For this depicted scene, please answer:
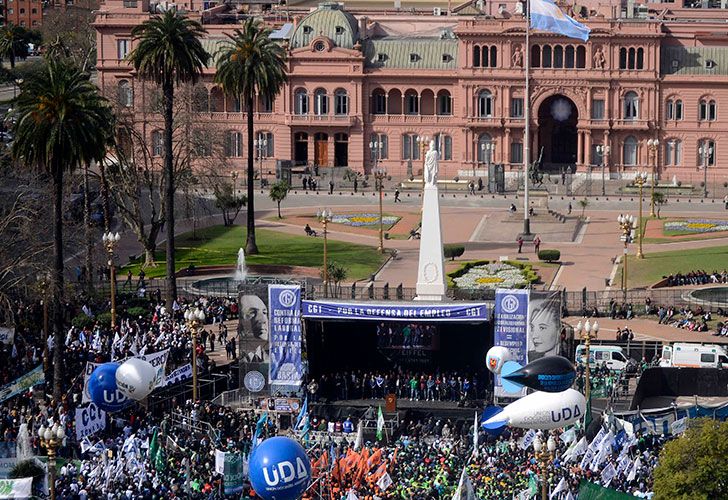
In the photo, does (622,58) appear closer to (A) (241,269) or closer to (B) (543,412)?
(A) (241,269)

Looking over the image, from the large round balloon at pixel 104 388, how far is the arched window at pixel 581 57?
297 feet

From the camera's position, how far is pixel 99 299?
102750 mm

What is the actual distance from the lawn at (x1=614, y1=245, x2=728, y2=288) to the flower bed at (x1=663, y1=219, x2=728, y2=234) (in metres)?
7.12

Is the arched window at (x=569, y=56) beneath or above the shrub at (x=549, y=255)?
above

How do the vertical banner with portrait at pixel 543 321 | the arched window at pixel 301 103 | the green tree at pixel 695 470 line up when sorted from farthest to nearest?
1. the arched window at pixel 301 103
2. the vertical banner with portrait at pixel 543 321
3. the green tree at pixel 695 470

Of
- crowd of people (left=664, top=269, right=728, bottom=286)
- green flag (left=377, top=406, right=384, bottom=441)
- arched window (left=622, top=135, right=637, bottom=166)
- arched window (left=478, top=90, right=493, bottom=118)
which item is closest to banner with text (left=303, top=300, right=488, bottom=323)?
green flag (left=377, top=406, right=384, bottom=441)

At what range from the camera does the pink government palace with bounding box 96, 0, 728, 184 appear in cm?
16012

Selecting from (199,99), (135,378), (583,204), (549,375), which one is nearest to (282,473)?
(549,375)

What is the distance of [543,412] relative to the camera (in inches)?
2808

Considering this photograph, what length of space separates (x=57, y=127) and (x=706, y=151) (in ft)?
278

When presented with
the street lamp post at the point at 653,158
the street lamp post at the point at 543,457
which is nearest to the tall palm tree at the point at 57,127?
the street lamp post at the point at 543,457

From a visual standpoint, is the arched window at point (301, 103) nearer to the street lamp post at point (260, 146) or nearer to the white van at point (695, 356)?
the street lamp post at point (260, 146)

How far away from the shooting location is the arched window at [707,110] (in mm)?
160375

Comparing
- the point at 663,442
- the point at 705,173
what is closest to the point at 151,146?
the point at 705,173
